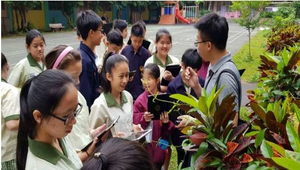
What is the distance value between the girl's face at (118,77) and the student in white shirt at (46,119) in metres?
1.00

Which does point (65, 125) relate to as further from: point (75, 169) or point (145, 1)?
point (145, 1)

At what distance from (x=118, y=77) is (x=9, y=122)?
0.87m

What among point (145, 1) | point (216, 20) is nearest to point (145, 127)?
point (216, 20)

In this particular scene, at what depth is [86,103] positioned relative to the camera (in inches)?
87.7

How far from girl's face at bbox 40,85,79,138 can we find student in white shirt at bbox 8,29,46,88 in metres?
1.70

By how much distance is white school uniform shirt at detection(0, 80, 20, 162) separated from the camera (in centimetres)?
187

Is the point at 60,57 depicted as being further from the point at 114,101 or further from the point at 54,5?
the point at 54,5

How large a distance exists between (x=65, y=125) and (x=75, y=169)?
0.23 m

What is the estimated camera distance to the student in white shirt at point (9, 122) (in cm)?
186

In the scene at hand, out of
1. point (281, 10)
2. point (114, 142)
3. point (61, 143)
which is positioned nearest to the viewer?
point (114, 142)

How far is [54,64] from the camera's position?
204 centimetres

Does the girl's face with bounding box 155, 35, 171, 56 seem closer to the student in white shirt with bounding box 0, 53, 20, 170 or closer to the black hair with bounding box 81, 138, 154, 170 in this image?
the student in white shirt with bounding box 0, 53, 20, 170

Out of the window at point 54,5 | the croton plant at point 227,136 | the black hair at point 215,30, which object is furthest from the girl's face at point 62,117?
the window at point 54,5

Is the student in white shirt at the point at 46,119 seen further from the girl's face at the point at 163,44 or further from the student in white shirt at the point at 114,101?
the girl's face at the point at 163,44
